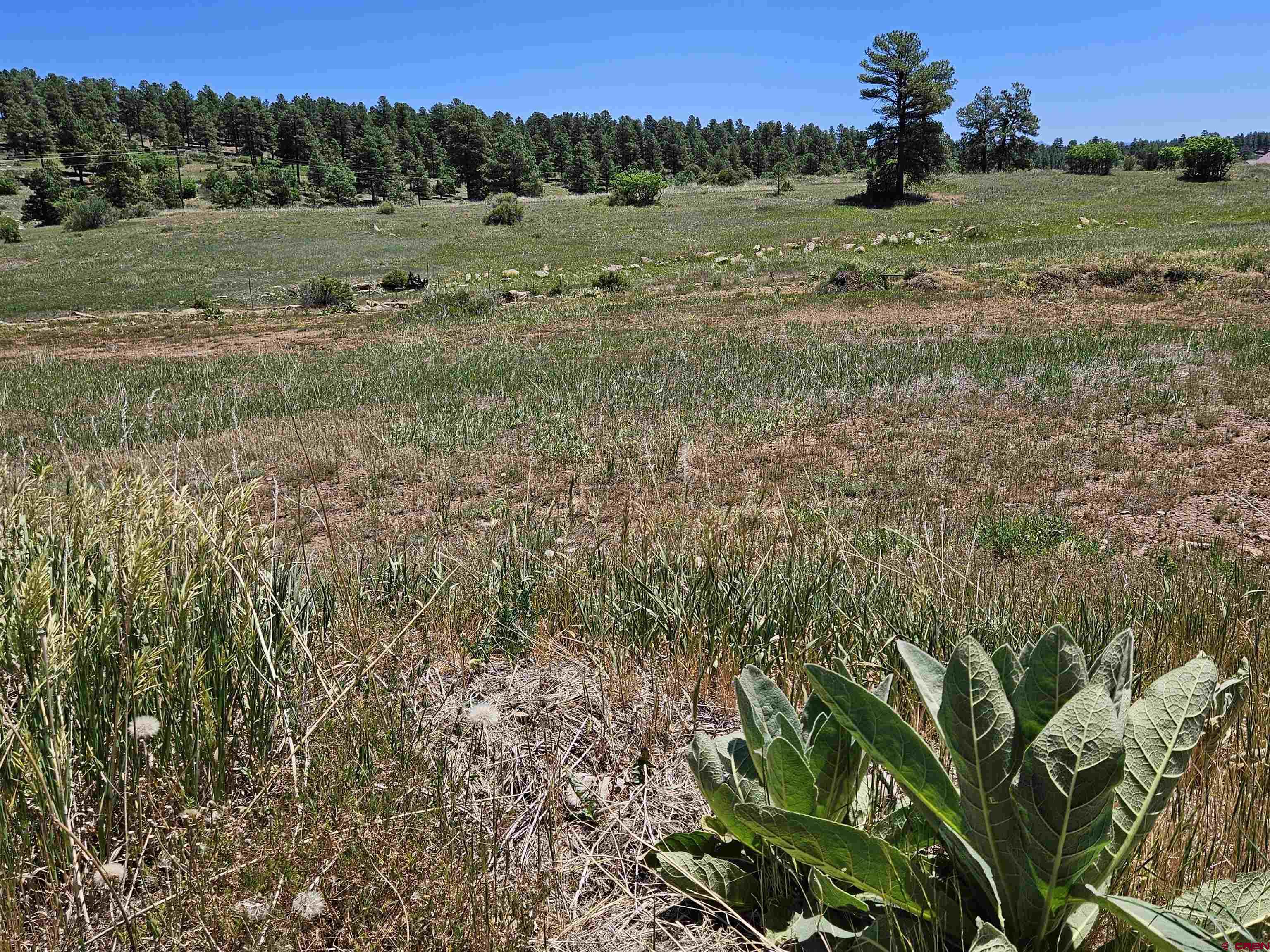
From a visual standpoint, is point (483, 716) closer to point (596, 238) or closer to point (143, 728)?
point (143, 728)

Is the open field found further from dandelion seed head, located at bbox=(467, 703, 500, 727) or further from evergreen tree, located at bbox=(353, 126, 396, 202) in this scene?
evergreen tree, located at bbox=(353, 126, 396, 202)

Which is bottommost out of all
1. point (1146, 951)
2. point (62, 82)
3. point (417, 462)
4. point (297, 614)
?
point (417, 462)

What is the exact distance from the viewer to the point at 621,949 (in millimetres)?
1473

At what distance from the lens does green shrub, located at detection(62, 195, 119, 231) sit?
62.8 m

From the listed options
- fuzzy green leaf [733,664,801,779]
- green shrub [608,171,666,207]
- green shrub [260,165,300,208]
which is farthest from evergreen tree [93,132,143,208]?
fuzzy green leaf [733,664,801,779]

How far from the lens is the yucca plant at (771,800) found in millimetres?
1413

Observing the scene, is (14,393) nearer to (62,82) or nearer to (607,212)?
(607,212)

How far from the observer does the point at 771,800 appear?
1.42 meters

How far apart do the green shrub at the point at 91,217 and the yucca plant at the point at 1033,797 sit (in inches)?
3040

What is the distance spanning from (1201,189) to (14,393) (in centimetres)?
7011

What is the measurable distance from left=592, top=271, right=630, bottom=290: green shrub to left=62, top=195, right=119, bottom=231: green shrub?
51.1 metres

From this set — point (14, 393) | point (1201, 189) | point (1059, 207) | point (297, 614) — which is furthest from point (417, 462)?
point (1201, 189)

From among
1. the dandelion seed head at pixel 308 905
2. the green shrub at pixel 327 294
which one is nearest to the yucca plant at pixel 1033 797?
the dandelion seed head at pixel 308 905

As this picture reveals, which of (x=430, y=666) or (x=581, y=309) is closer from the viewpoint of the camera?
(x=430, y=666)
